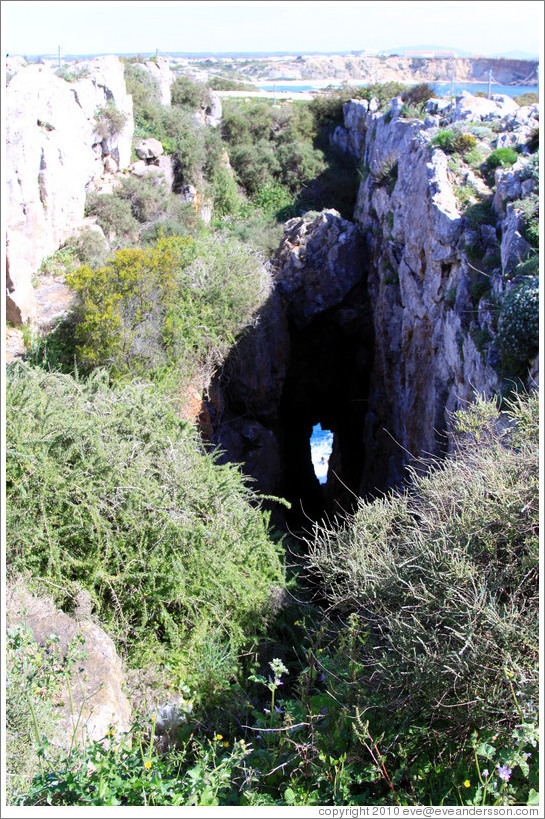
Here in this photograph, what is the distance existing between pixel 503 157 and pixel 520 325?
4387mm

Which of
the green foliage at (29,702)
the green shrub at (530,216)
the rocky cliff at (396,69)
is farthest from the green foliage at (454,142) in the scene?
the green foliage at (29,702)

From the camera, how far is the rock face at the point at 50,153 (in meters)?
10.5

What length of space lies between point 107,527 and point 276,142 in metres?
18.8

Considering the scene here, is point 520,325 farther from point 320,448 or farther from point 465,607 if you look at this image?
point 320,448

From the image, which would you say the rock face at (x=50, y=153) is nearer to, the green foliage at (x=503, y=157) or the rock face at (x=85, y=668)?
the rock face at (x=85, y=668)

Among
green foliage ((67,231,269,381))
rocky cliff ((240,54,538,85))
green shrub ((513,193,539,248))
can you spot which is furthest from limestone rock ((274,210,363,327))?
green shrub ((513,193,539,248))

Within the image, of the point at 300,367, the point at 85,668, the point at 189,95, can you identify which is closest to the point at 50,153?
the point at 300,367

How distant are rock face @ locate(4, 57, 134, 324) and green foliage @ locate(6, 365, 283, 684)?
3957mm

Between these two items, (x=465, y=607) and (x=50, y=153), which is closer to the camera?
(x=465, y=607)

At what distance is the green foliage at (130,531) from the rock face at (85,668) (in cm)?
42

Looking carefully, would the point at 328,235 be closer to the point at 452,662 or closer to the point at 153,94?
the point at 153,94

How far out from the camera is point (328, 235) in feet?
48.4

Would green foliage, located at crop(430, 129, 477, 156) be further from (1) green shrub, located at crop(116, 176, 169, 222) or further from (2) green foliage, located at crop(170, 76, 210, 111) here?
(2) green foliage, located at crop(170, 76, 210, 111)

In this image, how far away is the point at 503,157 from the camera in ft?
29.8
